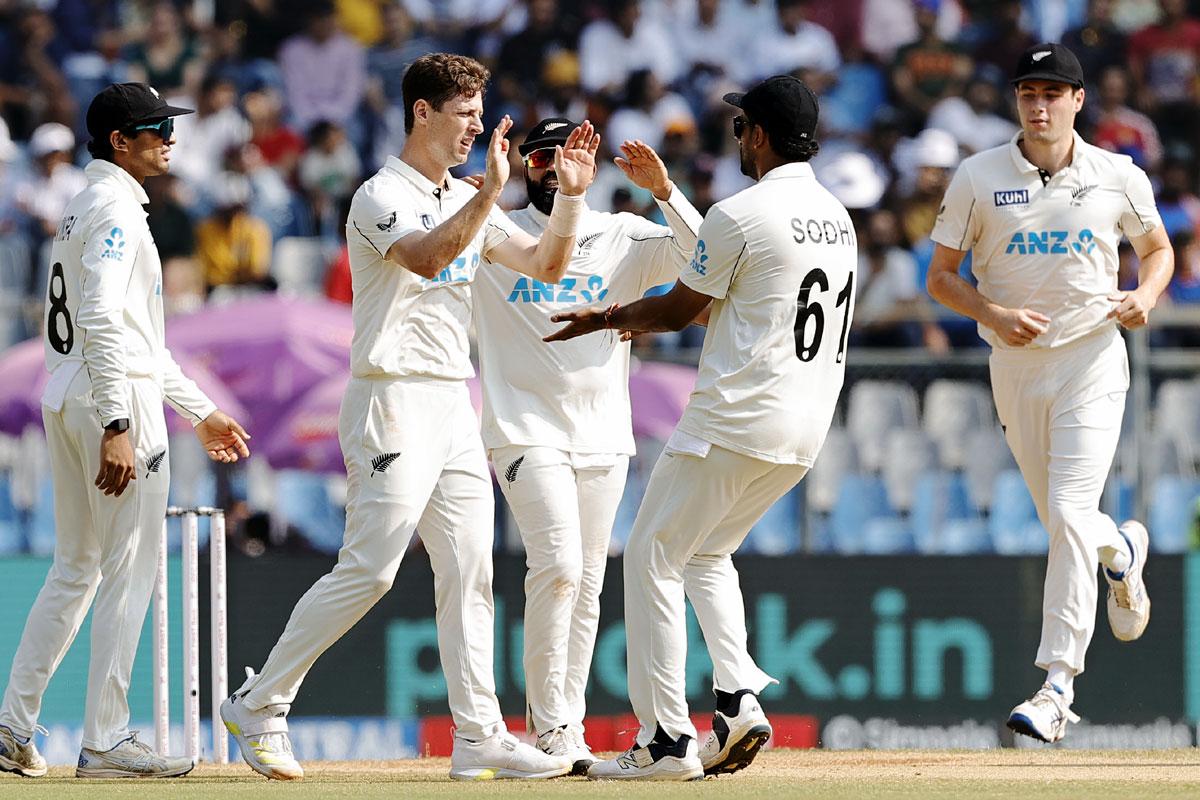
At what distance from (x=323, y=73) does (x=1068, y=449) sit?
1086 centimetres

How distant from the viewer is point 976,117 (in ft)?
56.4

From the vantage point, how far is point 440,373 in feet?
25.0

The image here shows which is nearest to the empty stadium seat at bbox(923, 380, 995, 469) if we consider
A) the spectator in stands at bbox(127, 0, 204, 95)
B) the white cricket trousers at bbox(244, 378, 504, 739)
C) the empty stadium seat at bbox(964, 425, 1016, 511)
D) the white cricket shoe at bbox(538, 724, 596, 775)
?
the empty stadium seat at bbox(964, 425, 1016, 511)

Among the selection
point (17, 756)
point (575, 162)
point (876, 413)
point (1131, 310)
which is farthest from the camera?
point (876, 413)

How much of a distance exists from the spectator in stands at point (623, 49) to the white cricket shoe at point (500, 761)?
10631 mm

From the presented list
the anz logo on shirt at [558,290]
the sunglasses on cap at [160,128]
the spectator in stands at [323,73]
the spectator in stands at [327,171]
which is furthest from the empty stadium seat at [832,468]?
the spectator in stands at [323,73]

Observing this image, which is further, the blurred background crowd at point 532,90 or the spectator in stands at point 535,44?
the spectator in stands at point 535,44

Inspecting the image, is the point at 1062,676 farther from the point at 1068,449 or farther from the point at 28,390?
the point at 28,390

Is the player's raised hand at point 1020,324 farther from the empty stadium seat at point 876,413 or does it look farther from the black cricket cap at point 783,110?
the empty stadium seat at point 876,413

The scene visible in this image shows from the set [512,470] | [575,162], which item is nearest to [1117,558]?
[512,470]

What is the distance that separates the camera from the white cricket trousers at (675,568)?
7285 mm

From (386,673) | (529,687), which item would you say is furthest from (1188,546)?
(529,687)

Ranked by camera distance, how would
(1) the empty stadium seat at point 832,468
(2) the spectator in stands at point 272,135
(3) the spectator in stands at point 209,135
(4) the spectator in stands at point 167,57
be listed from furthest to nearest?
(4) the spectator in stands at point 167,57, (2) the spectator in stands at point 272,135, (3) the spectator in stands at point 209,135, (1) the empty stadium seat at point 832,468

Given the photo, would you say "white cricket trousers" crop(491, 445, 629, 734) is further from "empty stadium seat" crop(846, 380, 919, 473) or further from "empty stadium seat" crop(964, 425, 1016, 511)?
"empty stadium seat" crop(964, 425, 1016, 511)
